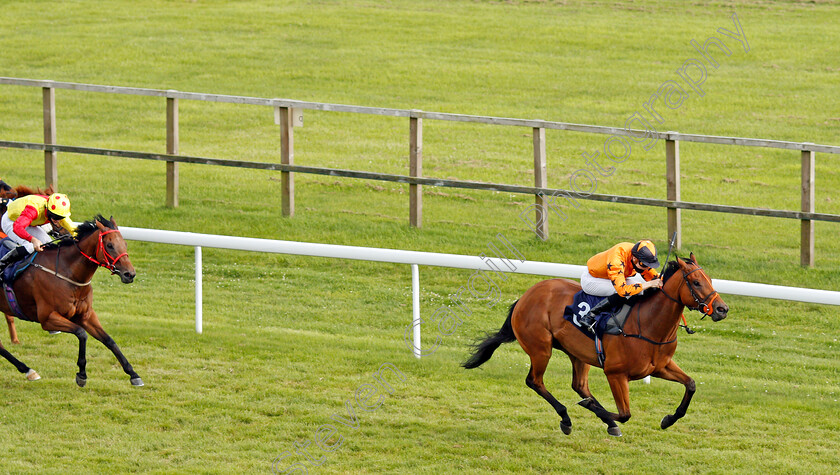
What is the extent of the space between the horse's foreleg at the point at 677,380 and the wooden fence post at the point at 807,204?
14.1 ft

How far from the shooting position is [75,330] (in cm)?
754

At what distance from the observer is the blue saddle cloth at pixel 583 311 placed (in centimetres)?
665

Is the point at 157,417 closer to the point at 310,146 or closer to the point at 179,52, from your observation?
the point at 310,146

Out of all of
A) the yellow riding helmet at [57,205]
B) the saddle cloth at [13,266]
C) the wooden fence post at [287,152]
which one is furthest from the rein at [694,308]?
the wooden fence post at [287,152]

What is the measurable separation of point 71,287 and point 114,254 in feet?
1.66

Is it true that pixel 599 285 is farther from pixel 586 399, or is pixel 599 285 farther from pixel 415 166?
pixel 415 166

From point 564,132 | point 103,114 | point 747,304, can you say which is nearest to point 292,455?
point 747,304

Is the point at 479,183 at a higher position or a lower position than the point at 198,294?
higher

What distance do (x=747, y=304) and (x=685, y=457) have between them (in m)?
3.54

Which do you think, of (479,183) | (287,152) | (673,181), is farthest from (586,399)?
(287,152)

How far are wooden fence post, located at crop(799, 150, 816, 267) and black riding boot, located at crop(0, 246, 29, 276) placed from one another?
6992 millimetres

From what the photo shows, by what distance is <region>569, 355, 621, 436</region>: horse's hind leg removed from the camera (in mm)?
6694

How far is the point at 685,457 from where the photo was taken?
650cm
